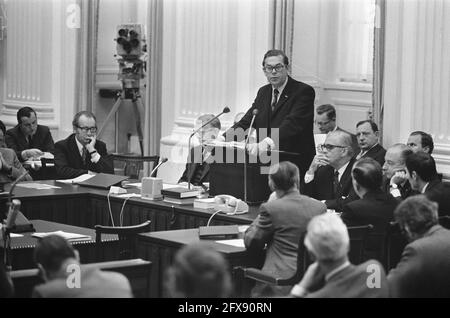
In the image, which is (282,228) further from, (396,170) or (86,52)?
(86,52)

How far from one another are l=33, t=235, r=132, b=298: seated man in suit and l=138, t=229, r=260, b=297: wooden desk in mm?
1298

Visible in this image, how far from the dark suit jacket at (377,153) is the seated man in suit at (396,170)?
1.69 feet

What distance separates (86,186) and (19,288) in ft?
10.7

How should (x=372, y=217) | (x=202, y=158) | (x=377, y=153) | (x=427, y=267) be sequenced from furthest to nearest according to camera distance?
(x=202, y=158) → (x=377, y=153) → (x=372, y=217) → (x=427, y=267)

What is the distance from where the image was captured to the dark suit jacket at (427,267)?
13.4 ft

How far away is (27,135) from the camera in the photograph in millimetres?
9844

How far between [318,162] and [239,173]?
21.5 inches

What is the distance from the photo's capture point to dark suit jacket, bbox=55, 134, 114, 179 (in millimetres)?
8078

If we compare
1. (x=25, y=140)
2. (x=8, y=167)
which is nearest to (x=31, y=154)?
(x=25, y=140)

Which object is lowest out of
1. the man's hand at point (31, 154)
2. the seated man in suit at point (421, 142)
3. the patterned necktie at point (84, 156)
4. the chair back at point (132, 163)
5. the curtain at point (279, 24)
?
the chair back at point (132, 163)

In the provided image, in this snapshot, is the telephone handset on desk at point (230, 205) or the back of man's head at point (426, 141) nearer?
the telephone handset on desk at point (230, 205)

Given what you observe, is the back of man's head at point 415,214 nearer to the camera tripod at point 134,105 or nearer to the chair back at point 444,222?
the chair back at point 444,222

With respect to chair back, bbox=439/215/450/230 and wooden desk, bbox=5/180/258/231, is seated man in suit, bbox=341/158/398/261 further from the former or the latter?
wooden desk, bbox=5/180/258/231

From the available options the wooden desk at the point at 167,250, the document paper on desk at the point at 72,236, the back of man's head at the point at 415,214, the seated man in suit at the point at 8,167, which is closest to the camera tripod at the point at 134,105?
the seated man in suit at the point at 8,167
